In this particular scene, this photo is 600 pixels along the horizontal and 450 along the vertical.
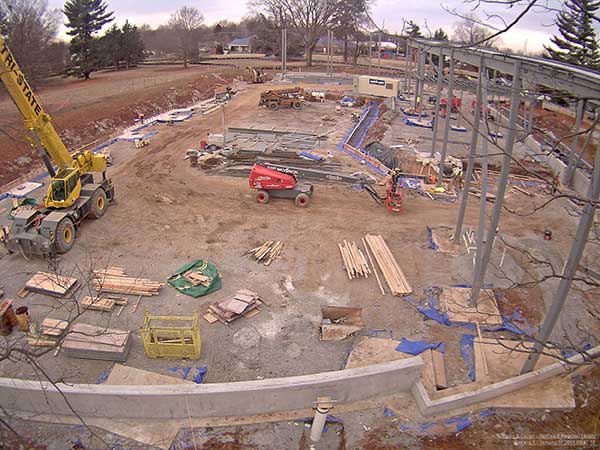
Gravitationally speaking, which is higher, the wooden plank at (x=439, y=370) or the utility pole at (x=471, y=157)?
the utility pole at (x=471, y=157)

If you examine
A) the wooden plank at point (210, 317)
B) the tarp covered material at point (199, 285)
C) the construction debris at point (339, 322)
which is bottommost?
the construction debris at point (339, 322)

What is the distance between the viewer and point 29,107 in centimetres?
1528

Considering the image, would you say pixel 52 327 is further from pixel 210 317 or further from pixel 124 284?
pixel 210 317

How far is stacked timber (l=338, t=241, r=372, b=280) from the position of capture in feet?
48.2

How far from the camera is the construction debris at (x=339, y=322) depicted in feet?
39.4

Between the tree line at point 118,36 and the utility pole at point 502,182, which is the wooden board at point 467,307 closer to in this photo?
the utility pole at point 502,182

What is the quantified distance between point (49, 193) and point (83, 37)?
41.7 metres

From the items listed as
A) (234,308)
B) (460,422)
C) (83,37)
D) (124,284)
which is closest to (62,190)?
(124,284)

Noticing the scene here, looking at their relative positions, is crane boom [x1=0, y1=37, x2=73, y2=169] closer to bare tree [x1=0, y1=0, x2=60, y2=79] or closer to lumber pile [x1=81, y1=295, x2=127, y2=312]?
lumber pile [x1=81, y1=295, x2=127, y2=312]

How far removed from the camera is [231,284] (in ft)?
46.6

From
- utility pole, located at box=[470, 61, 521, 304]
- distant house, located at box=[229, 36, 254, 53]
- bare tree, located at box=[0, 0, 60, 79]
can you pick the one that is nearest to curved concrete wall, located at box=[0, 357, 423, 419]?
utility pole, located at box=[470, 61, 521, 304]

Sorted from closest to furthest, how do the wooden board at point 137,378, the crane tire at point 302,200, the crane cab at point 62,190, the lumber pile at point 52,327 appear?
the wooden board at point 137,378 → the lumber pile at point 52,327 → the crane cab at point 62,190 → the crane tire at point 302,200

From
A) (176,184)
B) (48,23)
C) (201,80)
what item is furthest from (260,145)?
(48,23)

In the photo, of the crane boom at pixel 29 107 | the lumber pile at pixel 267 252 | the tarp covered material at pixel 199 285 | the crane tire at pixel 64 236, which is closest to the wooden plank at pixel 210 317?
the tarp covered material at pixel 199 285
